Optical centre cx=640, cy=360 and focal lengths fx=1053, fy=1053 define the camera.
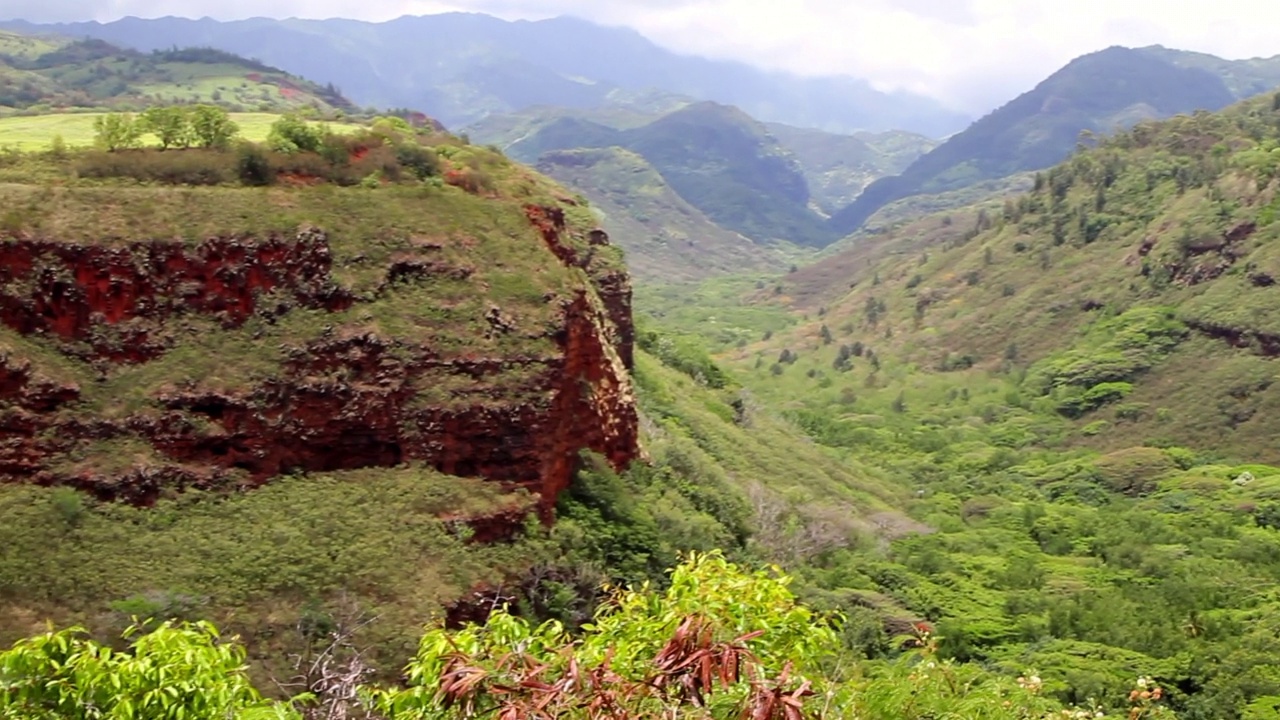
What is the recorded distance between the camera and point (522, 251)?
Result: 28.5 meters

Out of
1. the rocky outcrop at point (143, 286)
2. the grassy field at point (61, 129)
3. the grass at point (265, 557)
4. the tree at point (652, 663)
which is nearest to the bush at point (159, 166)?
the rocky outcrop at point (143, 286)

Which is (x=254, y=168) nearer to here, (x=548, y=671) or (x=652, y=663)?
(x=548, y=671)

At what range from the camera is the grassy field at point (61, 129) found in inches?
1500

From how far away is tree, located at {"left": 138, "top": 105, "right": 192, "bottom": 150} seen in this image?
28.7 metres

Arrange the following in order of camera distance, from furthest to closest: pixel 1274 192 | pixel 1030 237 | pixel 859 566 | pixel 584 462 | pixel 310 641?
pixel 1030 237
pixel 1274 192
pixel 859 566
pixel 584 462
pixel 310 641

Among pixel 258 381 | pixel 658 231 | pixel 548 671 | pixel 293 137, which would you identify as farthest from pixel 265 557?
pixel 658 231

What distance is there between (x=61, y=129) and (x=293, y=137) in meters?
20.0

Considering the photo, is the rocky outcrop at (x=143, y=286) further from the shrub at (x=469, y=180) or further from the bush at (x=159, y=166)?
the shrub at (x=469, y=180)

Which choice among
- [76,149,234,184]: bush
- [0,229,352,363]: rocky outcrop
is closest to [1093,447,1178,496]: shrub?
[0,229,352,363]: rocky outcrop

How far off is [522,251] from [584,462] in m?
5.94

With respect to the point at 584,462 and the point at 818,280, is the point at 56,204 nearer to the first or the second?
the point at 584,462

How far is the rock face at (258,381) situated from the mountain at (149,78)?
89.7 m

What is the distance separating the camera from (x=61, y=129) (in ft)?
142

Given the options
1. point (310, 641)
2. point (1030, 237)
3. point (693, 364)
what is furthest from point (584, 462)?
point (1030, 237)
